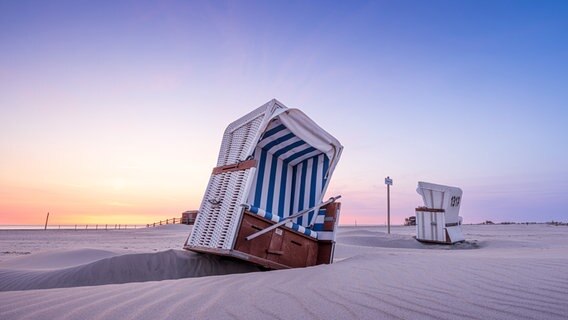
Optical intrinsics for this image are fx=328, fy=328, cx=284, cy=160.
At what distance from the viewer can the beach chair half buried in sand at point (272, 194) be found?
189 inches

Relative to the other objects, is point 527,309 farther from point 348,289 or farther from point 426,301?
point 348,289

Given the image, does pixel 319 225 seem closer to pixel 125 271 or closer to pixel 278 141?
pixel 278 141

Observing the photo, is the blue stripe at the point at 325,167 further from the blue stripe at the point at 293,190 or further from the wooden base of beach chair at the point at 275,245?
the wooden base of beach chair at the point at 275,245

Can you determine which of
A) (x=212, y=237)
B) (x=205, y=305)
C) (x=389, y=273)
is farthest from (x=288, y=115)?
(x=205, y=305)

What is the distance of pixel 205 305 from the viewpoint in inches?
89.2

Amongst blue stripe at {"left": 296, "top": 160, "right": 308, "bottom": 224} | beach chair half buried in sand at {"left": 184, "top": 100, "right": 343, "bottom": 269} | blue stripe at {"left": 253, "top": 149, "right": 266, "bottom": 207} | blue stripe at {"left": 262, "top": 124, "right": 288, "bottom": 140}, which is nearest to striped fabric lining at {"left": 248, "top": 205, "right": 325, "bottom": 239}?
beach chair half buried in sand at {"left": 184, "top": 100, "right": 343, "bottom": 269}

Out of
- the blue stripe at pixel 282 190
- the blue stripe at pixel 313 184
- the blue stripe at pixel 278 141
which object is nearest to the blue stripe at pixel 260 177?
the blue stripe at pixel 278 141

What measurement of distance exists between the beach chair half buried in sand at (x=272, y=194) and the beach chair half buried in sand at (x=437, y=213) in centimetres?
803

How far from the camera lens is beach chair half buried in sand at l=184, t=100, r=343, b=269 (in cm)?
479

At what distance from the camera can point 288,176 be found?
24.2 feet

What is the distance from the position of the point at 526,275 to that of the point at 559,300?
956 mm

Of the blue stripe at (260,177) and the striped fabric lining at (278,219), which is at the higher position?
the blue stripe at (260,177)

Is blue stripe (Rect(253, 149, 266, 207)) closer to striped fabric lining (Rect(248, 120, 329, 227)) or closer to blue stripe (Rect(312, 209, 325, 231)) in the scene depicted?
striped fabric lining (Rect(248, 120, 329, 227))

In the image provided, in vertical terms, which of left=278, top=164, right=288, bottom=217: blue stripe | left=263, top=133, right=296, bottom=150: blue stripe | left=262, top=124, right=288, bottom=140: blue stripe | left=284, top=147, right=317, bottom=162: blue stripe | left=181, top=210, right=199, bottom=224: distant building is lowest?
left=181, top=210, right=199, bottom=224: distant building
